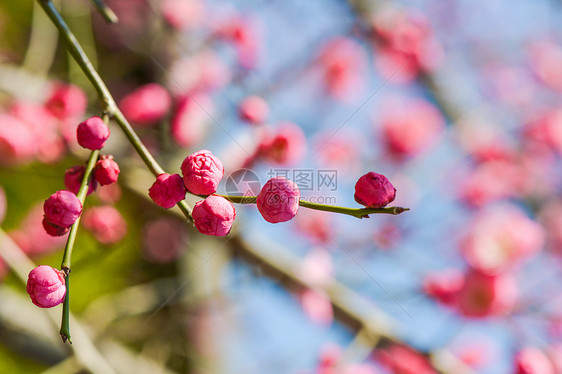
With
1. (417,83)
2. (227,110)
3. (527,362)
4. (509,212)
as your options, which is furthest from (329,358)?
(417,83)

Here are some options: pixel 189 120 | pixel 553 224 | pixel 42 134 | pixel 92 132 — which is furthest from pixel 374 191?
pixel 553 224

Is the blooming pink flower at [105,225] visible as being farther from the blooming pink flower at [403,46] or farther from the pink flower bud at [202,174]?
the blooming pink flower at [403,46]

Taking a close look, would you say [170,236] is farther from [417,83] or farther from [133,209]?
[417,83]

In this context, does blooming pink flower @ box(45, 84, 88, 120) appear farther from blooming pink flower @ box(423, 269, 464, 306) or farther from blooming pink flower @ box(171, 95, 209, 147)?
blooming pink flower @ box(423, 269, 464, 306)

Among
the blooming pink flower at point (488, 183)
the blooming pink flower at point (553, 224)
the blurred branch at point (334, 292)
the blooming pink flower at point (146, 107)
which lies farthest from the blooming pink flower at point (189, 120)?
the blooming pink flower at point (553, 224)

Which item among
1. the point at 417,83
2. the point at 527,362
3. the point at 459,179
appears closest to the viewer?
the point at 527,362

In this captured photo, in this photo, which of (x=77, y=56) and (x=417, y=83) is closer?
(x=77, y=56)
